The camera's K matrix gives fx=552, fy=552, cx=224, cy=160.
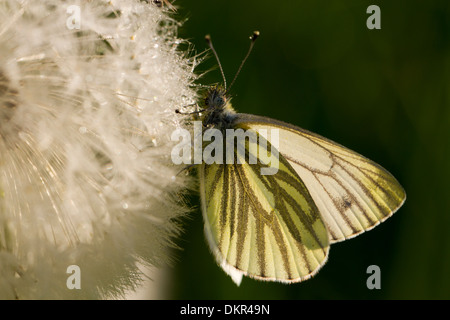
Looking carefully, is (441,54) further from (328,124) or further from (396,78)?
(328,124)

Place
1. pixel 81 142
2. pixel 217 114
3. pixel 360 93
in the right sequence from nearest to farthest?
1. pixel 81 142
2. pixel 217 114
3. pixel 360 93

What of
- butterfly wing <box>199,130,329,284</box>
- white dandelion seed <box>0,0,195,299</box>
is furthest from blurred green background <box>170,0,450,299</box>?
white dandelion seed <box>0,0,195,299</box>

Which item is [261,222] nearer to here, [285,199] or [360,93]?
[285,199]

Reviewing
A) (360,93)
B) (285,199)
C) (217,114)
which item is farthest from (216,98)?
(360,93)

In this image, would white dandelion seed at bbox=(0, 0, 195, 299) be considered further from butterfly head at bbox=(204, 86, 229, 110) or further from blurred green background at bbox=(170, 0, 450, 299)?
blurred green background at bbox=(170, 0, 450, 299)

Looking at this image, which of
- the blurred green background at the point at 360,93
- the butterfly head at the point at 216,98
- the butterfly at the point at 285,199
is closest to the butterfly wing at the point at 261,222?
the butterfly at the point at 285,199

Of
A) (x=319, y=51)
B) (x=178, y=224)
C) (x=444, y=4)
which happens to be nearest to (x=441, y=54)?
(x=444, y=4)

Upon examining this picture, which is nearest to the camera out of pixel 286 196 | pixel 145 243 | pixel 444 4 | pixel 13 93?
pixel 13 93
